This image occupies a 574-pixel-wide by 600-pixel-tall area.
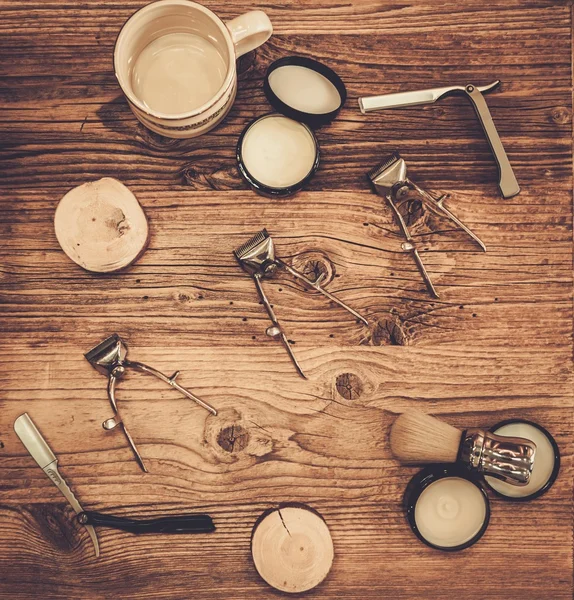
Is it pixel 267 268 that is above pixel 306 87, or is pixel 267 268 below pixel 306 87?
below

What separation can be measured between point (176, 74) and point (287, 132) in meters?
0.23

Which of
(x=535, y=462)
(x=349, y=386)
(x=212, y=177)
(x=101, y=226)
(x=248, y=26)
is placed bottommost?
(x=535, y=462)

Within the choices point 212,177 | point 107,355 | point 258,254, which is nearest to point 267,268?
point 258,254

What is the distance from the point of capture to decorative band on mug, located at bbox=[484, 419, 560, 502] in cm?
105

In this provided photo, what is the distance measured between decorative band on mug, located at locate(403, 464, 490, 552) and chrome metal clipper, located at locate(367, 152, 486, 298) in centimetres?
35

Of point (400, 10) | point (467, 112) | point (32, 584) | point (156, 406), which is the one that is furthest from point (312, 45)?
point (32, 584)

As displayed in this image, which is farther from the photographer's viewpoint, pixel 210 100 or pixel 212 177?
pixel 212 177

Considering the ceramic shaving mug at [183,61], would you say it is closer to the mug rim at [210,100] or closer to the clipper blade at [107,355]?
the mug rim at [210,100]

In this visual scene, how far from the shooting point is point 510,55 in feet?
3.63

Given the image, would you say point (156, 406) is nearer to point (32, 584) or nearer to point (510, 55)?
point (32, 584)

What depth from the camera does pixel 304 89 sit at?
1.06m

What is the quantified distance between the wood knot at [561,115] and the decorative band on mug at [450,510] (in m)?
0.70

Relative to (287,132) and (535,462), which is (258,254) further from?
(535,462)

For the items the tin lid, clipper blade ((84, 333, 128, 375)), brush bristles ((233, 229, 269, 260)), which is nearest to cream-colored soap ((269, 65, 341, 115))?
the tin lid
